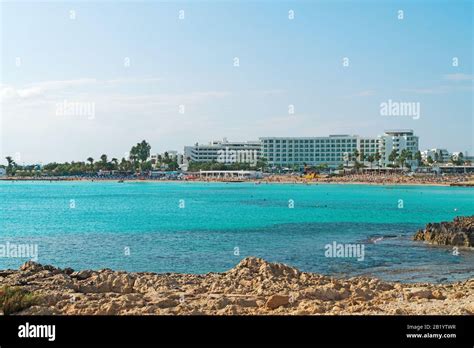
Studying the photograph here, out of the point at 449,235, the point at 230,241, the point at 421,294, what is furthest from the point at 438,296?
the point at 230,241

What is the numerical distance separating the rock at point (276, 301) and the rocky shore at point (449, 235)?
24103 millimetres

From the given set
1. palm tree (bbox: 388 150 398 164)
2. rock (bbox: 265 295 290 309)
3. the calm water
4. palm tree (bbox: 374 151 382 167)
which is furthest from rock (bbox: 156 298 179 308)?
palm tree (bbox: 388 150 398 164)

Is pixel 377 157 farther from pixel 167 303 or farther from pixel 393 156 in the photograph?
pixel 167 303

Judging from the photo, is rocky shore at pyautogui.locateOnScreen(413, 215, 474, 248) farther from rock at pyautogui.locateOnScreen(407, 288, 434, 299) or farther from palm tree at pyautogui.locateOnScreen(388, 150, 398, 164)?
palm tree at pyautogui.locateOnScreen(388, 150, 398, 164)

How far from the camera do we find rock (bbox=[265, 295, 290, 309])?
1279 centimetres

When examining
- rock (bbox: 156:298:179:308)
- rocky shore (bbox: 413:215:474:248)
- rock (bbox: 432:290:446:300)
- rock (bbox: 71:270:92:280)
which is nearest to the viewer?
rock (bbox: 156:298:179:308)

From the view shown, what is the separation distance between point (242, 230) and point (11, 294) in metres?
32.3

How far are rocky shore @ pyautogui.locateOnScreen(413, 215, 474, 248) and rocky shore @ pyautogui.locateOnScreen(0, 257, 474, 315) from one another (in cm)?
1693

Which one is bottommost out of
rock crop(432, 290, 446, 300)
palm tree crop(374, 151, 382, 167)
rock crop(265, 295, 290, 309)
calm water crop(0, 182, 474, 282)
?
calm water crop(0, 182, 474, 282)

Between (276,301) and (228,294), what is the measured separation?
219cm

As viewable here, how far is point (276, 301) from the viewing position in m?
12.9

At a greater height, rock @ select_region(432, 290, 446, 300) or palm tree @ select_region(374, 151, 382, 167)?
palm tree @ select_region(374, 151, 382, 167)

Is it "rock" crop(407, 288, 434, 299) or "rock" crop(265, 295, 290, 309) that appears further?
"rock" crop(407, 288, 434, 299)

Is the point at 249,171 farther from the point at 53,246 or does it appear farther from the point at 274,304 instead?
the point at 274,304
